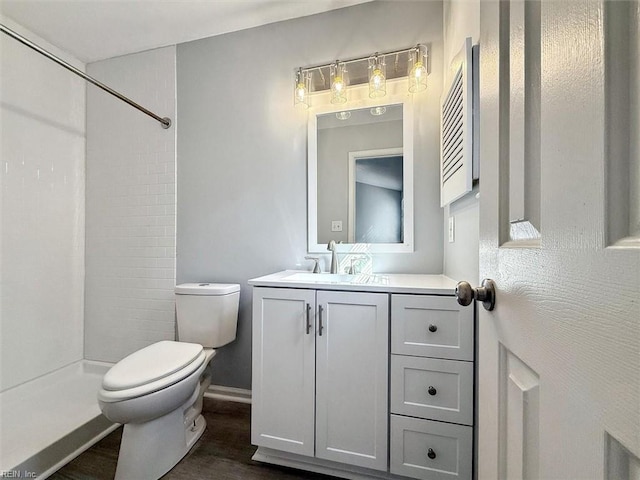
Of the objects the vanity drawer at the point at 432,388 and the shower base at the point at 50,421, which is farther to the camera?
the shower base at the point at 50,421

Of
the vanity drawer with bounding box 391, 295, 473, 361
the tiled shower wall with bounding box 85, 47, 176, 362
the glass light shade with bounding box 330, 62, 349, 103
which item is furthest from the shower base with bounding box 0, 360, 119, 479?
the glass light shade with bounding box 330, 62, 349, 103

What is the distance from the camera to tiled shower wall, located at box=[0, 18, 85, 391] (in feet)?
6.05

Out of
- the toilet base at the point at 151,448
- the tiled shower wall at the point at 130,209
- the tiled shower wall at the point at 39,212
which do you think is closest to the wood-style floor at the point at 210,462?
the toilet base at the point at 151,448

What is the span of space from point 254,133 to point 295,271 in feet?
3.14

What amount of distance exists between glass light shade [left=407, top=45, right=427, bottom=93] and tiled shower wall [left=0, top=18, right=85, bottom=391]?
7.99ft

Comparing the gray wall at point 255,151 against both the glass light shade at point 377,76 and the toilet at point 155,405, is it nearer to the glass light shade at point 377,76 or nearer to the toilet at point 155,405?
the glass light shade at point 377,76

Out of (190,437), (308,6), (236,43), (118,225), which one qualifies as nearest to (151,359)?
(190,437)

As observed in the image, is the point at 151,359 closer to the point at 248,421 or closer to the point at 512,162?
the point at 248,421

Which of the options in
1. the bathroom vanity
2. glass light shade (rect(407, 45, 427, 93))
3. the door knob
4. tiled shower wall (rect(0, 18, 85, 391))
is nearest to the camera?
the door knob

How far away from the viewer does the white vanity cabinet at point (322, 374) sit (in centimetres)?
122

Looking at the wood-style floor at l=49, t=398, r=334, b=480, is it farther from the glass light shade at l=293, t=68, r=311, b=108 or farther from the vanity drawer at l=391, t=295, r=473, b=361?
the glass light shade at l=293, t=68, r=311, b=108

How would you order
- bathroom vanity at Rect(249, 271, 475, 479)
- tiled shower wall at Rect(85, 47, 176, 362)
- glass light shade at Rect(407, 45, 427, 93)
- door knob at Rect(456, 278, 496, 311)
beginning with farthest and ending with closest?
tiled shower wall at Rect(85, 47, 176, 362)
glass light shade at Rect(407, 45, 427, 93)
bathroom vanity at Rect(249, 271, 475, 479)
door knob at Rect(456, 278, 496, 311)

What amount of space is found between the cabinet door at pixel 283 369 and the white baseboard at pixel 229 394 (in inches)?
23.5

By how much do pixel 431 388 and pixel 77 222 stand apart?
265 cm
